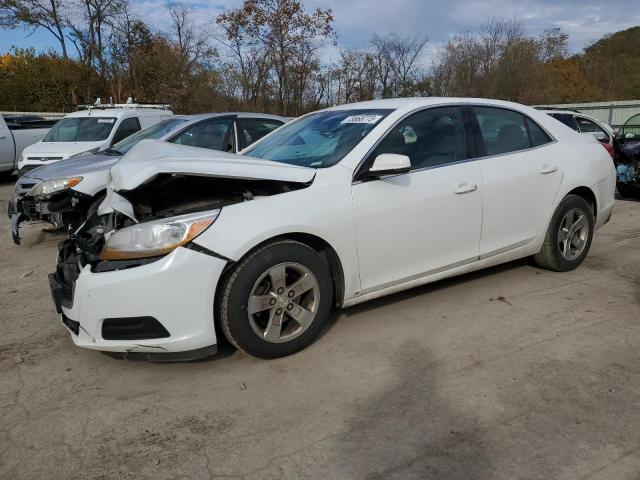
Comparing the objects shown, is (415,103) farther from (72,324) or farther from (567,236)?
(72,324)

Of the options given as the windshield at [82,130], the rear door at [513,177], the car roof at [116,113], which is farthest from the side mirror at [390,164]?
the car roof at [116,113]

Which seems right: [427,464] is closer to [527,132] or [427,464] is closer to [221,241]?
[221,241]

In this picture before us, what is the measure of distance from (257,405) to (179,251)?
0.95 meters

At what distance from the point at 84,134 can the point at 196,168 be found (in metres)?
8.03

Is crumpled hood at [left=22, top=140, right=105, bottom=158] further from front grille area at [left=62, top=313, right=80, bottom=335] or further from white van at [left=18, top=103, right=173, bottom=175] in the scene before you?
front grille area at [left=62, top=313, right=80, bottom=335]

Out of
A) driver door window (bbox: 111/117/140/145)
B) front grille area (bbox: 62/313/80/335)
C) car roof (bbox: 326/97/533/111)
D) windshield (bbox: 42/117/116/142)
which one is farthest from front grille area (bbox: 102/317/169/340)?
windshield (bbox: 42/117/116/142)

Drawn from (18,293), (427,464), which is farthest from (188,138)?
(427,464)

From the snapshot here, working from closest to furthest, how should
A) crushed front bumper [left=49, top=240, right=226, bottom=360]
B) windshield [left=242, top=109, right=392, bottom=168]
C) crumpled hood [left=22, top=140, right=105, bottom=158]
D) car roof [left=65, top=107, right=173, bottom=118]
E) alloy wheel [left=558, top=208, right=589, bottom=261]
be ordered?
crushed front bumper [left=49, top=240, right=226, bottom=360] < windshield [left=242, top=109, right=392, bottom=168] < alloy wheel [left=558, top=208, right=589, bottom=261] < crumpled hood [left=22, top=140, right=105, bottom=158] < car roof [left=65, top=107, right=173, bottom=118]

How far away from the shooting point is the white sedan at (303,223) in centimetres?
299

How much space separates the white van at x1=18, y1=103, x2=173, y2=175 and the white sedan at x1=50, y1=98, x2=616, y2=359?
638 cm

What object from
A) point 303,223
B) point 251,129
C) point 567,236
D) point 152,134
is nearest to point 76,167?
point 152,134

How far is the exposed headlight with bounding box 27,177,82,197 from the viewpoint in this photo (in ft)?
19.9

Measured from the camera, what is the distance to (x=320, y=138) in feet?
13.4

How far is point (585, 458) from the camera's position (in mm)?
2371
